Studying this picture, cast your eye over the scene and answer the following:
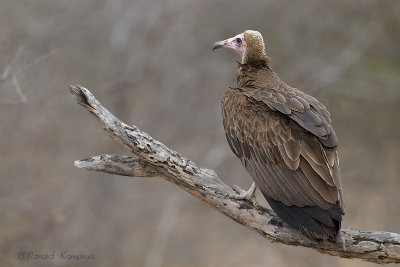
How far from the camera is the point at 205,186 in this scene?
523 centimetres

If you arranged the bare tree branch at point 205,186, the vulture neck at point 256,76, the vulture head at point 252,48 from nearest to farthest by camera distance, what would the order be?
the bare tree branch at point 205,186
the vulture neck at point 256,76
the vulture head at point 252,48

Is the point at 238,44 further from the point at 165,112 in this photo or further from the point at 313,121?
the point at 165,112

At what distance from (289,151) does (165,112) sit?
6.04 m

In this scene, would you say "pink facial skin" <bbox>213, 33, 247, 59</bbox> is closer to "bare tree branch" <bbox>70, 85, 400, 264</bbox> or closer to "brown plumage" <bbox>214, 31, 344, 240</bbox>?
"brown plumage" <bbox>214, 31, 344, 240</bbox>

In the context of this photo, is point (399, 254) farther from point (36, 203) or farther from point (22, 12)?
point (22, 12)

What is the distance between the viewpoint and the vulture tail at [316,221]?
183 inches

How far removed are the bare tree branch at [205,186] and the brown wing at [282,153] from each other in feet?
0.96

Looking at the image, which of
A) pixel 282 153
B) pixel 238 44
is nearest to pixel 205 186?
pixel 282 153

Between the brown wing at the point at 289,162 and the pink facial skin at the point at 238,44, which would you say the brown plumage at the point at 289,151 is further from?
the pink facial skin at the point at 238,44

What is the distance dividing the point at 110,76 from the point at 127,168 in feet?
16.4

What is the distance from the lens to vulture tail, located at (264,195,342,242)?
4.64 meters

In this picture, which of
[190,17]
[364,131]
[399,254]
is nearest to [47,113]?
[190,17]

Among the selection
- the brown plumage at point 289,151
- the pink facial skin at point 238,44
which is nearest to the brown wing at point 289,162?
the brown plumage at point 289,151

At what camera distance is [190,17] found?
38.3 feet
